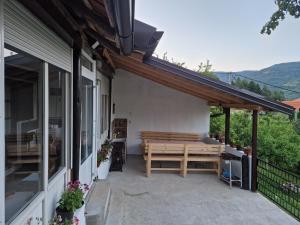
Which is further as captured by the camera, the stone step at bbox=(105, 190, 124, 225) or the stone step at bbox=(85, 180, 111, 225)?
the stone step at bbox=(105, 190, 124, 225)

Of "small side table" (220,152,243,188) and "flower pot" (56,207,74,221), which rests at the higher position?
"flower pot" (56,207,74,221)

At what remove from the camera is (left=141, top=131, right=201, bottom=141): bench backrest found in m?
9.84

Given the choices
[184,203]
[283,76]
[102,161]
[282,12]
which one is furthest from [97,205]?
[283,76]

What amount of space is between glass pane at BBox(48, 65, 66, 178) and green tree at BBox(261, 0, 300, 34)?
4448 millimetres

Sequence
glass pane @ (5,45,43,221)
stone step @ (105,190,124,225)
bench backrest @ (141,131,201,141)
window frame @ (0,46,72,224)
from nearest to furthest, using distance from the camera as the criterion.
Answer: window frame @ (0,46,72,224) → glass pane @ (5,45,43,221) → stone step @ (105,190,124,225) → bench backrest @ (141,131,201,141)

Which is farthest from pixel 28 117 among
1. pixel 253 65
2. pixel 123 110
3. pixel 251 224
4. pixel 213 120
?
pixel 253 65

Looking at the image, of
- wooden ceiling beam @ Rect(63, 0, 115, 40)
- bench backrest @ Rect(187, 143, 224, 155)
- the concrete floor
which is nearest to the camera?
wooden ceiling beam @ Rect(63, 0, 115, 40)

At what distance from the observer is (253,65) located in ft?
139

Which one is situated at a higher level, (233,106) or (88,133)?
(233,106)

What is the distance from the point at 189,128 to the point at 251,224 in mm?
5820

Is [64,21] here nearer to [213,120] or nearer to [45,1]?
[45,1]

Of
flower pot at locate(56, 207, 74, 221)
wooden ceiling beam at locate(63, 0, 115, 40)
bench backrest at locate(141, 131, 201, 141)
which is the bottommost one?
flower pot at locate(56, 207, 74, 221)

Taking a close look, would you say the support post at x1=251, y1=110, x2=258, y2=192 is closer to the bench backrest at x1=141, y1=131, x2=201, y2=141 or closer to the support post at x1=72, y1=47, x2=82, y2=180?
the bench backrest at x1=141, y1=131, x2=201, y2=141

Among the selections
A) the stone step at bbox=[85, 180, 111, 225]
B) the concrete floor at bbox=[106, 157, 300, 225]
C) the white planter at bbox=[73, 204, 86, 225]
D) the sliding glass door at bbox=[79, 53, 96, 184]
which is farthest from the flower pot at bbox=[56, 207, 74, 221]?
the sliding glass door at bbox=[79, 53, 96, 184]
